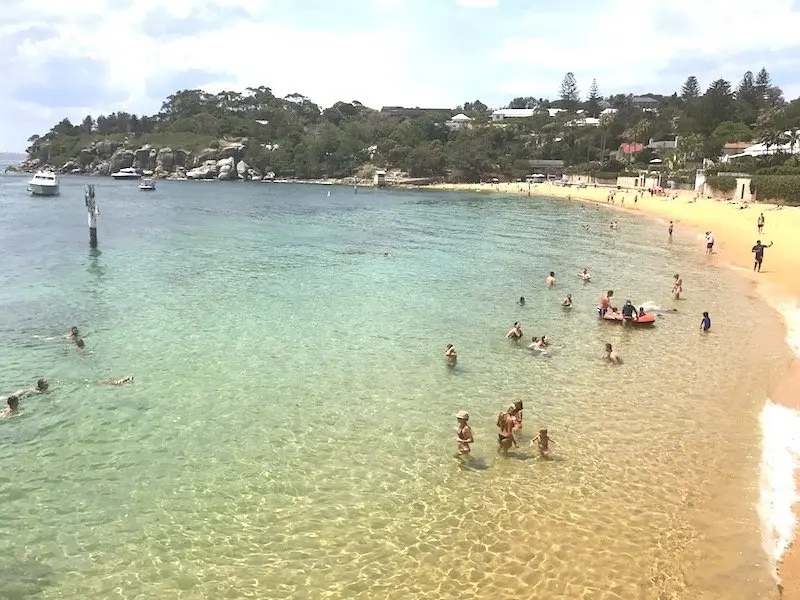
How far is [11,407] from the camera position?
16422 mm

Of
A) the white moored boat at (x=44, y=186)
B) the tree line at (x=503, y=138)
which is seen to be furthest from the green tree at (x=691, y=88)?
the white moored boat at (x=44, y=186)

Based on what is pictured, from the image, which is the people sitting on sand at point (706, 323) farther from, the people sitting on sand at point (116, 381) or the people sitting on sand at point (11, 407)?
the people sitting on sand at point (11, 407)

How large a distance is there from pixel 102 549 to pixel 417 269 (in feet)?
98.4

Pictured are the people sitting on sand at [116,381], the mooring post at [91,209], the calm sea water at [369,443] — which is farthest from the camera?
the mooring post at [91,209]

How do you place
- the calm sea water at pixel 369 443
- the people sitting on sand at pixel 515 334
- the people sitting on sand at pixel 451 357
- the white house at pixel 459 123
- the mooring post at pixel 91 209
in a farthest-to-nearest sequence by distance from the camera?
the white house at pixel 459 123 → the mooring post at pixel 91 209 → the people sitting on sand at pixel 515 334 → the people sitting on sand at pixel 451 357 → the calm sea water at pixel 369 443

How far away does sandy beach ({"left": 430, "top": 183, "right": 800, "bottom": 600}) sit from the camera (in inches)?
689

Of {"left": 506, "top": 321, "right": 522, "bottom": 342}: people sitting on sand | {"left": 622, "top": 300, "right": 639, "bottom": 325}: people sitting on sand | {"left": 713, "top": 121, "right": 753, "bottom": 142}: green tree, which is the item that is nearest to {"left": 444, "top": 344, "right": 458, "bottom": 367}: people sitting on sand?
{"left": 506, "top": 321, "right": 522, "bottom": 342}: people sitting on sand

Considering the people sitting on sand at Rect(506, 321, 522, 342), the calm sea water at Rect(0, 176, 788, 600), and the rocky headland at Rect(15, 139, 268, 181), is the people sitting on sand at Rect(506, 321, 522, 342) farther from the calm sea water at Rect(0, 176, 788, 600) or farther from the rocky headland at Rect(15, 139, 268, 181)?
the rocky headland at Rect(15, 139, 268, 181)

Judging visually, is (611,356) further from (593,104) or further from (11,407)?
(593,104)

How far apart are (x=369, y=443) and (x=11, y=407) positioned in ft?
31.6

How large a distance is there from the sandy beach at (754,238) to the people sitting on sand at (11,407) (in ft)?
57.7

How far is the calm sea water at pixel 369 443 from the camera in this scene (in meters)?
10.6

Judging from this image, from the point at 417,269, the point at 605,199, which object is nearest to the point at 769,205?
the point at 605,199

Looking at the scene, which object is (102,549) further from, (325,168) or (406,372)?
(325,168)
